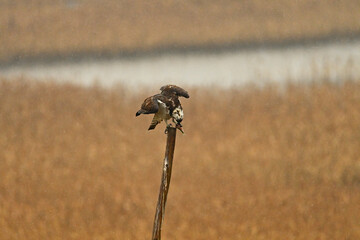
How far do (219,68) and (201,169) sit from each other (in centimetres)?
43

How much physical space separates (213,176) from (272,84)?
0.41 metres

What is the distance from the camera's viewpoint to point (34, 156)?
2.05 meters

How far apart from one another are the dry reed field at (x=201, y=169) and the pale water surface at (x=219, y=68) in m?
0.05

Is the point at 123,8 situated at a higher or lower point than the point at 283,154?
higher

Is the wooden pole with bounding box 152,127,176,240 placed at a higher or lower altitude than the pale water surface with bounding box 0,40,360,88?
lower

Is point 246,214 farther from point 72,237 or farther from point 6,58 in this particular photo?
point 6,58

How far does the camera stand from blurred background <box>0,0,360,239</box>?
72.3 inches

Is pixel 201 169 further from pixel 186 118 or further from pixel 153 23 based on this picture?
pixel 153 23

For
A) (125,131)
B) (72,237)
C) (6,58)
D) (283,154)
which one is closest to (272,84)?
(283,154)

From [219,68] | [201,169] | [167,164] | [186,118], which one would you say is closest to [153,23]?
[219,68]

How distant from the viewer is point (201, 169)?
1.90m

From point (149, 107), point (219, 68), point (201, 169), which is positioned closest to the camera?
point (149, 107)

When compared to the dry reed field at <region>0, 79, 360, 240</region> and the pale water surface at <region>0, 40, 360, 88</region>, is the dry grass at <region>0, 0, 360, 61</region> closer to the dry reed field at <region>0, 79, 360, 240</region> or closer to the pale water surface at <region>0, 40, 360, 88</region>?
the pale water surface at <region>0, 40, 360, 88</region>

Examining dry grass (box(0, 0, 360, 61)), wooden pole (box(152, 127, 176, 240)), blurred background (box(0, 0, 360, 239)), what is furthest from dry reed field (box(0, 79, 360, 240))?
wooden pole (box(152, 127, 176, 240))
